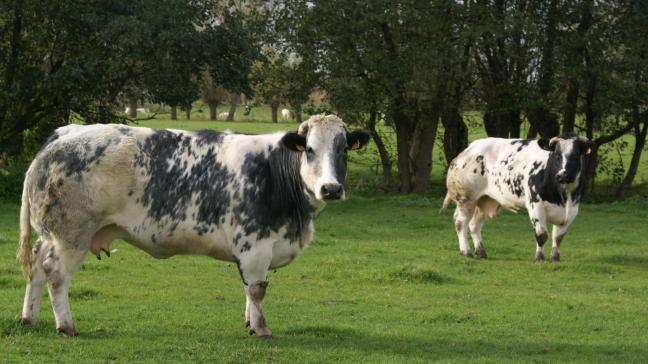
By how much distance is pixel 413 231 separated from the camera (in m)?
22.9

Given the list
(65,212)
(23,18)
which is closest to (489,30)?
(23,18)

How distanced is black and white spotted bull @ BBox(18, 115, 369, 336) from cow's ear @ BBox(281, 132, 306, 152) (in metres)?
0.01

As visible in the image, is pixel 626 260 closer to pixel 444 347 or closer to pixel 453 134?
pixel 444 347

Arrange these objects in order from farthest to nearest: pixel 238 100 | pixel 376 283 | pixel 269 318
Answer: pixel 238 100, pixel 376 283, pixel 269 318

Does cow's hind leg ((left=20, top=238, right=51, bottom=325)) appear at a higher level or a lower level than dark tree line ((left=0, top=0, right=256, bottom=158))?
lower

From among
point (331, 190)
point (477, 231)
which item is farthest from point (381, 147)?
point (331, 190)

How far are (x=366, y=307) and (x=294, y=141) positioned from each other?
3.20 metres

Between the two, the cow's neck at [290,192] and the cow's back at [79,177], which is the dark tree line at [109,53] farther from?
the cow's neck at [290,192]

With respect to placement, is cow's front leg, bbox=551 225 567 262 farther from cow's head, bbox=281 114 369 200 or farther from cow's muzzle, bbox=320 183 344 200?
cow's muzzle, bbox=320 183 344 200

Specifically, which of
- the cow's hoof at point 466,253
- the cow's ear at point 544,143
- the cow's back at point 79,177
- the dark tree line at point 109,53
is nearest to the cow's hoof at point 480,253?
the cow's hoof at point 466,253

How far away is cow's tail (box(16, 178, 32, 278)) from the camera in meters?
10.6

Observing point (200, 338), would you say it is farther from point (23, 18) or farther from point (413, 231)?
point (23, 18)

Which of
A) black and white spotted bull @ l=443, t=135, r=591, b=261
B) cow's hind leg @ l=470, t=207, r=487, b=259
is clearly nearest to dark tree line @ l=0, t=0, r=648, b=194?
black and white spotted bull @ l=443, t=135, r=591, b=261

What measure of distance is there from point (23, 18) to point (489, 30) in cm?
1251
